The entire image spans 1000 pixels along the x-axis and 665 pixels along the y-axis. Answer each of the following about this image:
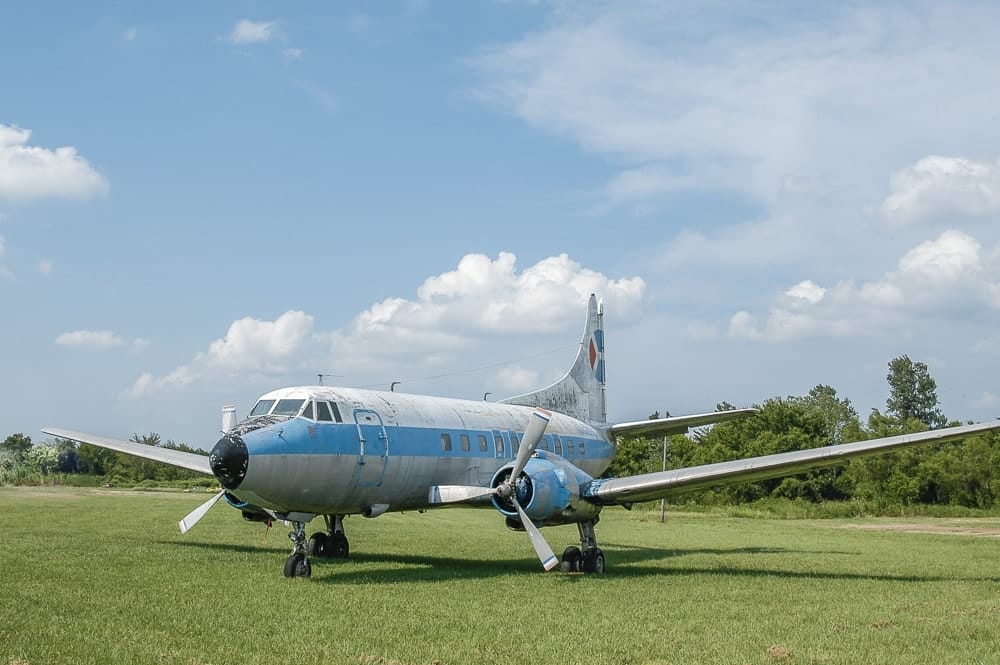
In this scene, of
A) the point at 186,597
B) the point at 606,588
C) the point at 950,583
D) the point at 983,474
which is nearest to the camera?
the point at 186,597

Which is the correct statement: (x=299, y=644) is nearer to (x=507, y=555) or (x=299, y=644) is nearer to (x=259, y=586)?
(x=259, y=586)

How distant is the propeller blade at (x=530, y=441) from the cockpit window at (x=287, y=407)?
3.99 metres

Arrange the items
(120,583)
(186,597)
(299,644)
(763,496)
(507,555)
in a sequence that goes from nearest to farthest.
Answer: (299,644)
(186,597)
(120,583)
(507,555)
(763,496)

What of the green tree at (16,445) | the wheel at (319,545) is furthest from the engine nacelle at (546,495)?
the green tree at (16,445)

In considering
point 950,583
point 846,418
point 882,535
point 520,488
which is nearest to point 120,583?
point 520,488

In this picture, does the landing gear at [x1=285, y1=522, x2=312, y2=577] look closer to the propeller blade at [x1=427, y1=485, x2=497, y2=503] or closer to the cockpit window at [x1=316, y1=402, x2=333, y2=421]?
the cockpit window at [x1=316, y1=402, x2=333, y2=421]

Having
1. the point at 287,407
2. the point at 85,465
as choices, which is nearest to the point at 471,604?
the point at 287,407

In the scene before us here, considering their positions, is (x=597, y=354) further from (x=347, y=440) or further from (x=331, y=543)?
(x=347, y=440)

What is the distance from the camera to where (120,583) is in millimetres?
14484

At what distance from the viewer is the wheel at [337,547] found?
798 inches

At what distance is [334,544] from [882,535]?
805 inches

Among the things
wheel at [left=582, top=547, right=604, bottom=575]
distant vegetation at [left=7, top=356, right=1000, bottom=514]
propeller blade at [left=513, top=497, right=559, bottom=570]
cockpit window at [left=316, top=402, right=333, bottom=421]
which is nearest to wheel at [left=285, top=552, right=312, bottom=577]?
cockpit window at [left=316, top=402, right=333, bottom=421]

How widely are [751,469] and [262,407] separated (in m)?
8.84

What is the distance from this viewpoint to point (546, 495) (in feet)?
58.1
